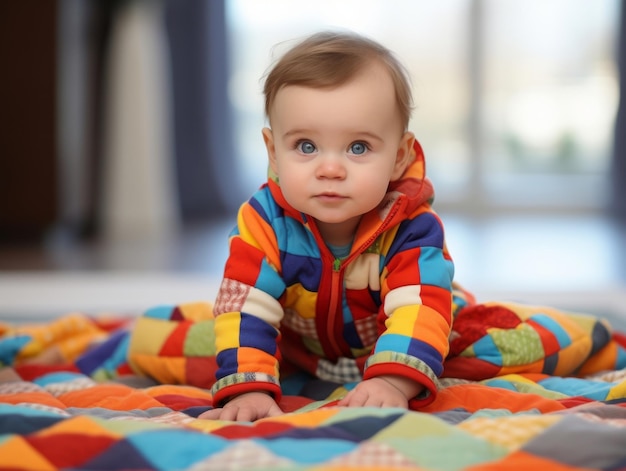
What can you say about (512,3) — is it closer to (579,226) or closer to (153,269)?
(579,226)

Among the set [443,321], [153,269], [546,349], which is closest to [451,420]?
[443,321]

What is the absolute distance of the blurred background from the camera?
2.97 meters

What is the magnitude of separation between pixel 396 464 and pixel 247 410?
0.24 m

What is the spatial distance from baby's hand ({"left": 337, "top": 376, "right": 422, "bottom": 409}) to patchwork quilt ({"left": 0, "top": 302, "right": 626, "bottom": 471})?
0.05 meters

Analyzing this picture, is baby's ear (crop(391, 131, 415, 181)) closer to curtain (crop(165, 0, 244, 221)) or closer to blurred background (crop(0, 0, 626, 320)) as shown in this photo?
blurred background (crop(0, 0, 626, 320))

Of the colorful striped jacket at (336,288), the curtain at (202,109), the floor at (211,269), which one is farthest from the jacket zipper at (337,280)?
the curtain at (202,109)

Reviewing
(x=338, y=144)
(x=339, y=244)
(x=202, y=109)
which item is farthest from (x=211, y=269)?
(x=202, y=109)

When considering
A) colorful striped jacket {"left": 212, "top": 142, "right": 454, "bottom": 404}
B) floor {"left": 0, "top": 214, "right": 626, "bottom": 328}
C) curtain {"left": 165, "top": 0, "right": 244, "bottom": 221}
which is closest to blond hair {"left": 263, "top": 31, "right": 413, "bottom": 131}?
colorful striped jacket {"left": 212, "top": 142, "right": 454, "bottom": 404}

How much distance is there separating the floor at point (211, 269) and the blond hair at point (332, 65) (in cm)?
85

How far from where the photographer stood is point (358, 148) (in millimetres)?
977

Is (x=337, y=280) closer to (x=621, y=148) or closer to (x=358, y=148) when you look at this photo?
(x=358, y=148)

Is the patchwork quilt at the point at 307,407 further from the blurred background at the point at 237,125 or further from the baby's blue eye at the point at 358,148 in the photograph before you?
the blurred background at the point at 237,125

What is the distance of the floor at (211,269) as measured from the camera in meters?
1.89

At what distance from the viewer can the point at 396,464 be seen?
724 millimetres
